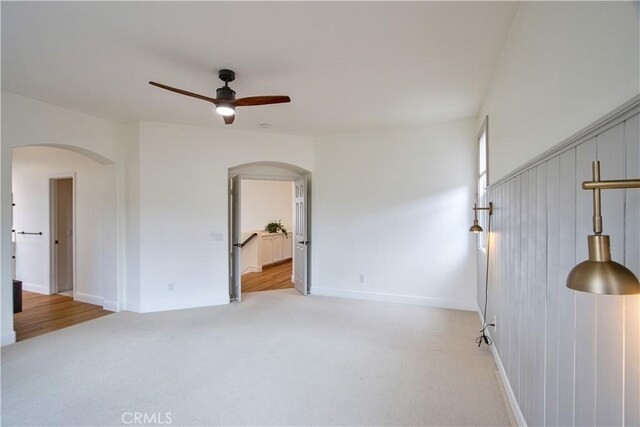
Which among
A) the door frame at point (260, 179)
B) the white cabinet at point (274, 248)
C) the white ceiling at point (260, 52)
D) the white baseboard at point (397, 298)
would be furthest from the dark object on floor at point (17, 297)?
the white cabinet at point (274, 248)

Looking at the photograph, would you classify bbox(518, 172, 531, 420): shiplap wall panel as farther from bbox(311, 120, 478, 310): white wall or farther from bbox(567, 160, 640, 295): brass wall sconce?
bbox(311, 120, 478, 310): white wall

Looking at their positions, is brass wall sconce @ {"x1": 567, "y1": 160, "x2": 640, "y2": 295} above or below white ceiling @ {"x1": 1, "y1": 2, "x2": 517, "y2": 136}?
below

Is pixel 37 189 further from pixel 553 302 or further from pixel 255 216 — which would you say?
pixel 553 302

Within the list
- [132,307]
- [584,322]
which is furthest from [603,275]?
[132,307]

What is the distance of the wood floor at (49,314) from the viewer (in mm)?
3916

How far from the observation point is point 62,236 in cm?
588

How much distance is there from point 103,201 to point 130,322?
1.95 m

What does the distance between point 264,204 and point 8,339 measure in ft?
22.3

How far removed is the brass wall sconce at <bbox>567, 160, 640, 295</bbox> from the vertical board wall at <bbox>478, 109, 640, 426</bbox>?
273mm

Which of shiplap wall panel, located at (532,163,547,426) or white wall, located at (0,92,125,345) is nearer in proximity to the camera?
shiplap wall panel, located at (532,163,547,426)

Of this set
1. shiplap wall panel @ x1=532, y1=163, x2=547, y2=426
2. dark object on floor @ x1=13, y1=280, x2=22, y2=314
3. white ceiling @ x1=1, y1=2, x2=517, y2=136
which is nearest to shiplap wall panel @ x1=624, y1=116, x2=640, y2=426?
shiplap wall panel @ x1=532, y1=163, x2=547, y2=426

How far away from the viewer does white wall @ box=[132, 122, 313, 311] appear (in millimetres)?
4559

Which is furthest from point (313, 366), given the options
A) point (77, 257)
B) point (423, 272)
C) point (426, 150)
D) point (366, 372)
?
point (77, 257)
